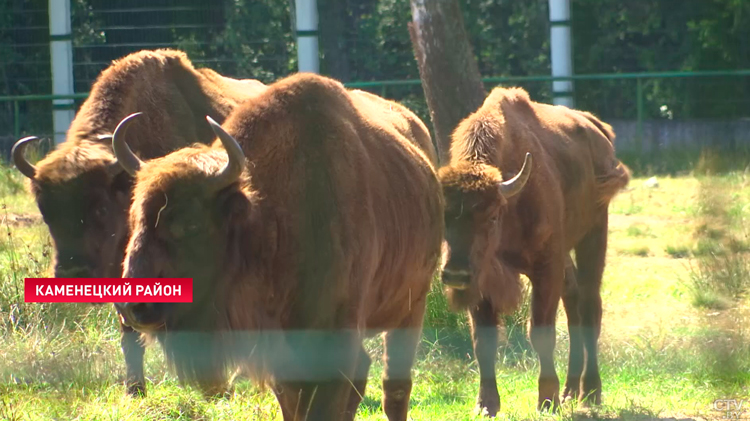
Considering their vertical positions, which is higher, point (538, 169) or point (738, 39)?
point (738, 39)

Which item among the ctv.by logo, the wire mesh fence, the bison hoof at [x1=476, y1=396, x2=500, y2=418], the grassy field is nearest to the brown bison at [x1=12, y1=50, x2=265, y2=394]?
the grassy field

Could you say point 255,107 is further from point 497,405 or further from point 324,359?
point 497,405

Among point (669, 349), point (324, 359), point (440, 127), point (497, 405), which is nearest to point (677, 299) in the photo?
point (669, 349)

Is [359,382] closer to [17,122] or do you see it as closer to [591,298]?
[591,298]

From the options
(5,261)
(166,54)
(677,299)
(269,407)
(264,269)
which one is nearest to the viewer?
(264,269)

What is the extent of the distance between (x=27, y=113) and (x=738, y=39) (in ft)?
38.9

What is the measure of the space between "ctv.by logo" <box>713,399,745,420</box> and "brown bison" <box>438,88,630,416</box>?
108 cm

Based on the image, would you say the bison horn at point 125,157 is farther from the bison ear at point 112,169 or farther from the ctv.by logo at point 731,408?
the ctv.by logo at point 731,408

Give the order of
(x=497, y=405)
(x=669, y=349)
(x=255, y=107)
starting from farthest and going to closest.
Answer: (x=669, y=349) < (x=497, y=405) < (x=255, y=107)

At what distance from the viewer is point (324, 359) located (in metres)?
3.96

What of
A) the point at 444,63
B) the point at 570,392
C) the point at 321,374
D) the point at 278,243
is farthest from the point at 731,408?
the point at 444,63

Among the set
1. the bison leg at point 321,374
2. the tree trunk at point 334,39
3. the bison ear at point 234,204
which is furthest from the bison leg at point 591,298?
the tree trunk at point 334,39

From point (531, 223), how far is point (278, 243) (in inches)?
106

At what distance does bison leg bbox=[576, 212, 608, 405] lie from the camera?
259 inches
